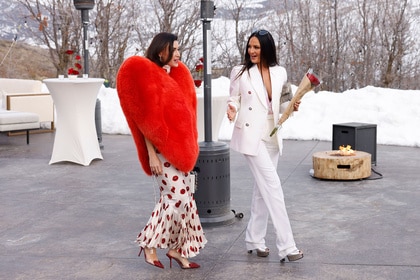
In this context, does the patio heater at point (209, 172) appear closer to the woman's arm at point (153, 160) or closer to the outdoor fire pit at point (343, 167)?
the woman's arm at point (153, 160)

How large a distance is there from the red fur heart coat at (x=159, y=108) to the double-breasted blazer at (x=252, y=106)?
1.32 ft

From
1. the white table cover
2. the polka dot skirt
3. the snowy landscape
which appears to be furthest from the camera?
the snowy landscape

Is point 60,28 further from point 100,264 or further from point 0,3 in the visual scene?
point 100,264

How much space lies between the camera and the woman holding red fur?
4.71 metres

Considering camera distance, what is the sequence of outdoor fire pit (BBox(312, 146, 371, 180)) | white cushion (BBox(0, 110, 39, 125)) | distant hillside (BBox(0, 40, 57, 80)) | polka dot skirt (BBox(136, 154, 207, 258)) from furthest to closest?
distant hillside (BBox(0, 40, 57, 80)) < white cushion (BBox(0, 110, 39, 125)) < outdoor fire pit (BBox(312, 146, 371, 180)) < polka dot skirt (BBox(136, 154, 207, 258))

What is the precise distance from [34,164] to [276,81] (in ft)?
19.1

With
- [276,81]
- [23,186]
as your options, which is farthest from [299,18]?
[276,81]

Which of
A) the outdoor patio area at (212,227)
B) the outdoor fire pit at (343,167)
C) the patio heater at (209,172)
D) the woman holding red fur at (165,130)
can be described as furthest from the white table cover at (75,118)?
the woman holding red fur at (165,130)

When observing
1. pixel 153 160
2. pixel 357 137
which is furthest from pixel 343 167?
pixel 153 160

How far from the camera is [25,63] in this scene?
25109mm

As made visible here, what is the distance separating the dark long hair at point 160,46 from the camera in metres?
4.76

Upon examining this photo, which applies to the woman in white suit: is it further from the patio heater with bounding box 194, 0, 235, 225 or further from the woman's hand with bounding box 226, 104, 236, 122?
the patio heater with bounding box 194, 0, 235, 225

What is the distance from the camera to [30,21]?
2202 cm

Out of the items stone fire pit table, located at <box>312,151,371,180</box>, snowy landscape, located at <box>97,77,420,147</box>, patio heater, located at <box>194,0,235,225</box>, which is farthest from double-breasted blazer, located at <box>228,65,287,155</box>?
snowy landscape, located at <box>97,77,420,147</box>
